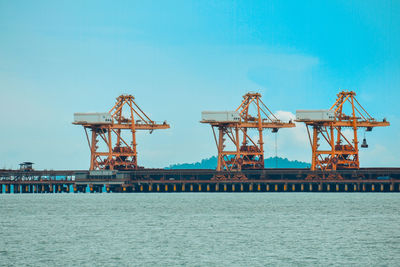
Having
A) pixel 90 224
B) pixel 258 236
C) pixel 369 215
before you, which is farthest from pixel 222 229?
pixel 369 215

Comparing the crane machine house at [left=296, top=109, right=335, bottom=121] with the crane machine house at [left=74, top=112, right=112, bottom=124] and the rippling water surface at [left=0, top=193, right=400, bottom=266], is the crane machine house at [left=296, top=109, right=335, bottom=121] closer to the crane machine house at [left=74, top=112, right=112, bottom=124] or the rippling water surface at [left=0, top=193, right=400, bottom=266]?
the crane machine house at [left=74, top=112, right=112, bottom=124]

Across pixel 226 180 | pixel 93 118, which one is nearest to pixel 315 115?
pixel 226 180

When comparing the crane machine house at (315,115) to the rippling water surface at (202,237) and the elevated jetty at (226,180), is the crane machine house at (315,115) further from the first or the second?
the rippling water surface at (202,237)

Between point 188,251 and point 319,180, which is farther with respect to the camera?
point 319,180

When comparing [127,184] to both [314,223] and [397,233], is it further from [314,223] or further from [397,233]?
[397,233]

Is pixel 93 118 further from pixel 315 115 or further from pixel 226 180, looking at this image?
pixel 315 115

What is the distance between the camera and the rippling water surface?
4884cm

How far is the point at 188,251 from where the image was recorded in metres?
52.1

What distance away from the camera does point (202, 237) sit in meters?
59.5

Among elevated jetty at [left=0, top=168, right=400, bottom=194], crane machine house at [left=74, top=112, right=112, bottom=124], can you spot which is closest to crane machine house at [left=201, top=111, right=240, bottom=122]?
elevated jetty at [left=0, top=168, right=400, bottom=194]

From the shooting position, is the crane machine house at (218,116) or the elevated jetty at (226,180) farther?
the crane machine house at (218,116)

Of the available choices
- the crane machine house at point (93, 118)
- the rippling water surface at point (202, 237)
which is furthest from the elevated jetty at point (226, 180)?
the rippling water surface at point (202, 237)

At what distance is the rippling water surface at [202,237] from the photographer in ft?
160

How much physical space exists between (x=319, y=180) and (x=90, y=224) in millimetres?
66528
